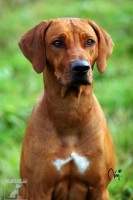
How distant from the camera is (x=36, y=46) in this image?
15.6ft

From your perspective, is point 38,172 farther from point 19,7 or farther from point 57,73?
point 19,7

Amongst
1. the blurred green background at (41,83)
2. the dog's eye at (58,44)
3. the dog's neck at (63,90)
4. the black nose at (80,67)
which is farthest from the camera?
the blurred green background at (41,83)

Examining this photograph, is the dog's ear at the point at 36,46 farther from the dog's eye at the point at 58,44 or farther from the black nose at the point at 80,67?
the black nose at the point at 80,67

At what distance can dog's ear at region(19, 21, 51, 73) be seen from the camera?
4.73 meters

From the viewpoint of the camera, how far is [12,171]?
620 centimetres

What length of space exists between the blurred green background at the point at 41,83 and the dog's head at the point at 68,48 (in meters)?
1.38

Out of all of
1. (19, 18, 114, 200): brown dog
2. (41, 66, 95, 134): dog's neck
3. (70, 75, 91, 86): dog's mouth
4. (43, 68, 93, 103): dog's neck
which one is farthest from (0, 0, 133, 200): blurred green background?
(70, 75, 91, 86): dog's mouth

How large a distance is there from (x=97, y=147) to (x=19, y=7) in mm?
9644

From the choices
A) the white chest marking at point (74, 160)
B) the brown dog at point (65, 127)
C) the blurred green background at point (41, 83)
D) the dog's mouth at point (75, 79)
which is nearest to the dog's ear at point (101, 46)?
the brown dog at point (65, 127)

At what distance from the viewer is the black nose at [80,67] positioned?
444cm

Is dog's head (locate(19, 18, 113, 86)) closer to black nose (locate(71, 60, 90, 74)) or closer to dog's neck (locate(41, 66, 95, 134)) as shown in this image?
black nose (locate(71, 60, 90, 74))

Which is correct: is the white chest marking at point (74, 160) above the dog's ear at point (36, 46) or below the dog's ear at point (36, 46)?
below

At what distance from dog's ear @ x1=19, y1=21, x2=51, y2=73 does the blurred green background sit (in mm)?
1453

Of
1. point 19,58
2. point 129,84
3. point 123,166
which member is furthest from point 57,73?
point 19,58
